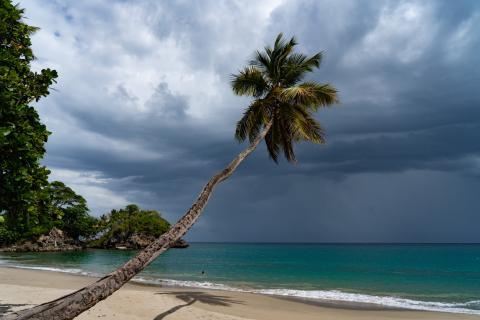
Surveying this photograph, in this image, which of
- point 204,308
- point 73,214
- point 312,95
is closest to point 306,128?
point 312,95

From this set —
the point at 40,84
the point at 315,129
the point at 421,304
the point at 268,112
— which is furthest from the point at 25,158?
the point at 421,304

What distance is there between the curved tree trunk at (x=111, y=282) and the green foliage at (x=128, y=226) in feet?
295

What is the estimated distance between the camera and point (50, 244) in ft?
277

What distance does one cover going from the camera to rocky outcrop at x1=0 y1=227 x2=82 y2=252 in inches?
3201

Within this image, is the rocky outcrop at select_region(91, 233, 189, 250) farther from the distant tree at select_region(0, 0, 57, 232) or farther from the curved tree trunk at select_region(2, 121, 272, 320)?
the distant tree at select_region(0, 0, 57, 232)

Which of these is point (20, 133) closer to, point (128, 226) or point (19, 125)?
point (19, 125)

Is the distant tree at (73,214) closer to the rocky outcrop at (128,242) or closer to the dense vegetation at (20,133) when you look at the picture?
the rocky outcrop at (128,242)

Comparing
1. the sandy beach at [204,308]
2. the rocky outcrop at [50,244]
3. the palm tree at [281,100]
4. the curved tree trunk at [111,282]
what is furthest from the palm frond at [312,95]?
the rocky outcrop at [50,244]

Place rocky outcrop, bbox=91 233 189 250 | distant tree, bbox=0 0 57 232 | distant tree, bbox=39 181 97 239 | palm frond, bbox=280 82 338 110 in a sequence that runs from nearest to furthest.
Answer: distant tree, bbox=0 0 57 232 → palm frond, bbox=280 82 338 110 → distant tree, bbox=39 181 97 239 → rocky outcrop, bbox=91 233 189 250

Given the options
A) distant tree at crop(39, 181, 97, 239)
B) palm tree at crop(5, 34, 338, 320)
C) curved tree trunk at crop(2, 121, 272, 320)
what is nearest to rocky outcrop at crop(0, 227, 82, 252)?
distant tree at crop(39, 181, 97, 239)

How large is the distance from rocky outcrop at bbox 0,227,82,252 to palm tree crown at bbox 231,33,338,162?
81.9 meters

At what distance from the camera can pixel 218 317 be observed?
12766 mm

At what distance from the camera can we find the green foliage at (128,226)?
97000 millimetres

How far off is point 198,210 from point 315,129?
814 cm
